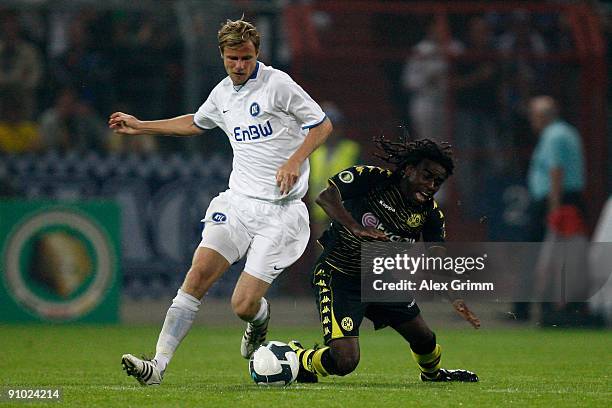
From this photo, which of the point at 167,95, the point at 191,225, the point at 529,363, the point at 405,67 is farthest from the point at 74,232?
the point at 529,363

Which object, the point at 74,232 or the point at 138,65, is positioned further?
the point at 138,65

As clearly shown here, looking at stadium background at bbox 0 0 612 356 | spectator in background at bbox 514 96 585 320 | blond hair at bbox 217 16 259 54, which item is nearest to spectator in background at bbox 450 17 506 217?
stadium background at bbox 0 0 612 356

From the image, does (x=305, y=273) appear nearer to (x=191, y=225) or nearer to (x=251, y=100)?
(x=191, y=225)

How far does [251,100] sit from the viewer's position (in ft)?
26.4

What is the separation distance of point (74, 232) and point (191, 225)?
5.16 ft

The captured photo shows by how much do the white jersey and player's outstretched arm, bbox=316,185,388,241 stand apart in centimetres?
45

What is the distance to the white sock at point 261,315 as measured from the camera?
8.35 m

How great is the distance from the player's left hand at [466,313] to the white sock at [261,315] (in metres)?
1.40

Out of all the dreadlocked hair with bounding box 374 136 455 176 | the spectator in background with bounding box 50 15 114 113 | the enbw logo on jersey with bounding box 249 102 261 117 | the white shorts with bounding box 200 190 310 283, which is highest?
the spectator in background with bounding box 50 15 114 113

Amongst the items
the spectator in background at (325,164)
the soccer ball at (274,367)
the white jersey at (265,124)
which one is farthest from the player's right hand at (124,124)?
the spectator in background at (325,164)

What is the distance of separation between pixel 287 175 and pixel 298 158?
18cm

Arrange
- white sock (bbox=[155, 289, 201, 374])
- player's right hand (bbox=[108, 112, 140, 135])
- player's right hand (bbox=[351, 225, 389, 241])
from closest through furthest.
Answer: player's right hand (bbox=[351, 225, 389, 241]), white sock (bbox=[155, 289, 201, 374]), player's right hand (bbox=[108, 112, 140, 135])

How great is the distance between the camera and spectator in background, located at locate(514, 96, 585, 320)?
45.4 ft

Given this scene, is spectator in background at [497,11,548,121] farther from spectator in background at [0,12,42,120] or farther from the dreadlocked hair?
the dreadlocked hair
